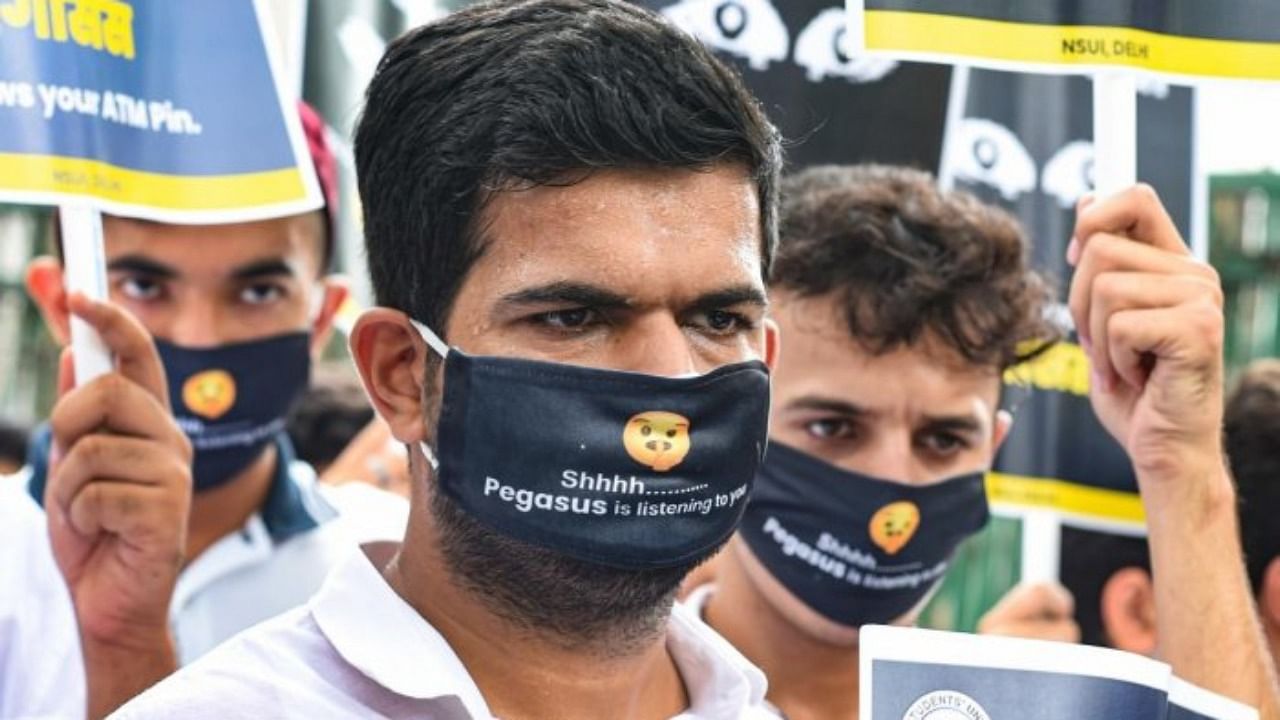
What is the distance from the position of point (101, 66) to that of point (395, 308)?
82 cm

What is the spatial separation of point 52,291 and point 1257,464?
2.75 m

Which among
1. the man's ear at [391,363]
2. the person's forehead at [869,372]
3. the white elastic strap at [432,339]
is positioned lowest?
the person's forehead at [869,372]

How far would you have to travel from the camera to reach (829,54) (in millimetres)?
4641

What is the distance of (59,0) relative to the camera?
11.1 feet

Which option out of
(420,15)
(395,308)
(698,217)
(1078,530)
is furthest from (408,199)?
(1078,530)

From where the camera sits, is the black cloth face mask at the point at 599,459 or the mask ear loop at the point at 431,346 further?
the mask ear loop at the point at 431,346

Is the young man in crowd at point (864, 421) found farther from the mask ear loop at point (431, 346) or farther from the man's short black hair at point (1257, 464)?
the mask ear loop at point (431, 346)

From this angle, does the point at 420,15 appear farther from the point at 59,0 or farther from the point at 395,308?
the point at 395,308

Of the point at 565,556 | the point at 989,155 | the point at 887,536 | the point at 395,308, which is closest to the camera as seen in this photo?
Answer: the point at 565,556

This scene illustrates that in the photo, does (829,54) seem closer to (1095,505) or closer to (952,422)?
(952,422)

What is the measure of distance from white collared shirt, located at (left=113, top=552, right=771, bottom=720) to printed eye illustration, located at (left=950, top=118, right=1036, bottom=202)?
99.1 inches

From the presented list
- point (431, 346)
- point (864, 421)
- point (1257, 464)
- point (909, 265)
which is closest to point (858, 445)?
point (864, 421)

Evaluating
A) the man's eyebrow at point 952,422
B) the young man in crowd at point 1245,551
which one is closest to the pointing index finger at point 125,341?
the man's eyebrow at point 952,422

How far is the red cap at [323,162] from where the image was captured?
464cm
